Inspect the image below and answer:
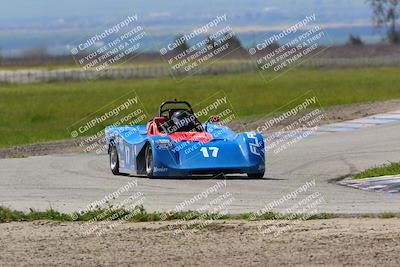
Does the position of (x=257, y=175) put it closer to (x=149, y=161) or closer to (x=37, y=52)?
(x=149, y=161)

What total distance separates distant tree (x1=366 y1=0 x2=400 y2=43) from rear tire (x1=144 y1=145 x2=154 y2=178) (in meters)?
124

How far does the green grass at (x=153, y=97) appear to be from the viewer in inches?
1602

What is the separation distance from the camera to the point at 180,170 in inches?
822

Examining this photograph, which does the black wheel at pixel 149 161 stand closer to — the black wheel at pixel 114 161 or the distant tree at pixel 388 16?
the black wheel at pixel 114 161

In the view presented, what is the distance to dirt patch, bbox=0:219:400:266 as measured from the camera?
38.0ft

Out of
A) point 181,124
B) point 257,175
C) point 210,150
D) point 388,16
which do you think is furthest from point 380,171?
point 388,16

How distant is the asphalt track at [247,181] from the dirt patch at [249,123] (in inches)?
65.0

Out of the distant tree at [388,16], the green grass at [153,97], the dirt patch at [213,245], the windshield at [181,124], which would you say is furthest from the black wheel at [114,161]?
the distant tree at [388,16]

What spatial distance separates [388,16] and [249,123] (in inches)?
4624

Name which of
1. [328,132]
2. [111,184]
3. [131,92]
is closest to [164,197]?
[111,184]

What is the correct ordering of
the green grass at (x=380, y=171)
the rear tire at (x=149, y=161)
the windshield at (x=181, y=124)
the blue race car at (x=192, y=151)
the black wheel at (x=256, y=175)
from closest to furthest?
the green grass at (x=380, y=171)
the blue race car at (x=192, y=151)
the black wheel at (x=256, y=175)
the rear tire at (x=149, y=161)
the windshield at (x=181, y=124)

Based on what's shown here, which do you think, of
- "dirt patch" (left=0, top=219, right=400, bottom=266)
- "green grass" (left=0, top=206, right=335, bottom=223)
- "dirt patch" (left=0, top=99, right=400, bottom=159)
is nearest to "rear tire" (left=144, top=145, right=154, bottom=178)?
"green grass" (left=0, top=206, right=335, bottom=223)

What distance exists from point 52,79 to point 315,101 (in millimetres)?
52925

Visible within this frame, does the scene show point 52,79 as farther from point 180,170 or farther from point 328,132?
point 180,170
